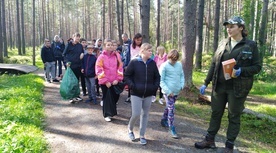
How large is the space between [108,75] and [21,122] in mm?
2213

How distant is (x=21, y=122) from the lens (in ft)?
17.4

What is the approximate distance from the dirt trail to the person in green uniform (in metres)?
0.71

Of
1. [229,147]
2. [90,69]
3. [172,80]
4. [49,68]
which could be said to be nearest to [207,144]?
[229,147]

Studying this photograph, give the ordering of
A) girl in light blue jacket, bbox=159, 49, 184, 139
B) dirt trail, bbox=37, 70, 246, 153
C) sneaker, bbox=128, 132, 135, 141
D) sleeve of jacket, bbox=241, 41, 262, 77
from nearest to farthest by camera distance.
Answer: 1. sleeve of jacket, bbox=241, 41, 262, 77
2. dirt trail, bbox=37, 70, 246, 153
3. sneaker, bbox=128, 132, 135, 141
4. girl in light blue jacket, bbox=159, 49, 184, 139

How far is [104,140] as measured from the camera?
479 cm

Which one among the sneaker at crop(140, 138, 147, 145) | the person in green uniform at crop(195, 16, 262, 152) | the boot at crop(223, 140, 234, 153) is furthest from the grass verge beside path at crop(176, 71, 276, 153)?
the sneaker at crop(140, 138, 147, 145)

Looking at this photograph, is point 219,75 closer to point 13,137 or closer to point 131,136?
point 131,136

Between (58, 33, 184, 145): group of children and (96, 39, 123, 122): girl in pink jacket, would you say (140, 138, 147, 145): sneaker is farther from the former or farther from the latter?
(96, 39, 123, 122): girl in pink jacket

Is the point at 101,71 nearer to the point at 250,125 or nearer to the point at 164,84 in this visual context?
the point at 164,84

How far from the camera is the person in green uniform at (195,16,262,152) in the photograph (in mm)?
3975

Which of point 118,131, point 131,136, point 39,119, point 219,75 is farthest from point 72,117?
point 219,75

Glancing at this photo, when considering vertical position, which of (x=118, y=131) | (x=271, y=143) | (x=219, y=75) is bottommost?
(x=271, y=143)

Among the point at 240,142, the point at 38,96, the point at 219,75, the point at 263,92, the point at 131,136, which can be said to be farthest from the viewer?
the point at 263,92

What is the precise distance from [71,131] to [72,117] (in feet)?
3.23
